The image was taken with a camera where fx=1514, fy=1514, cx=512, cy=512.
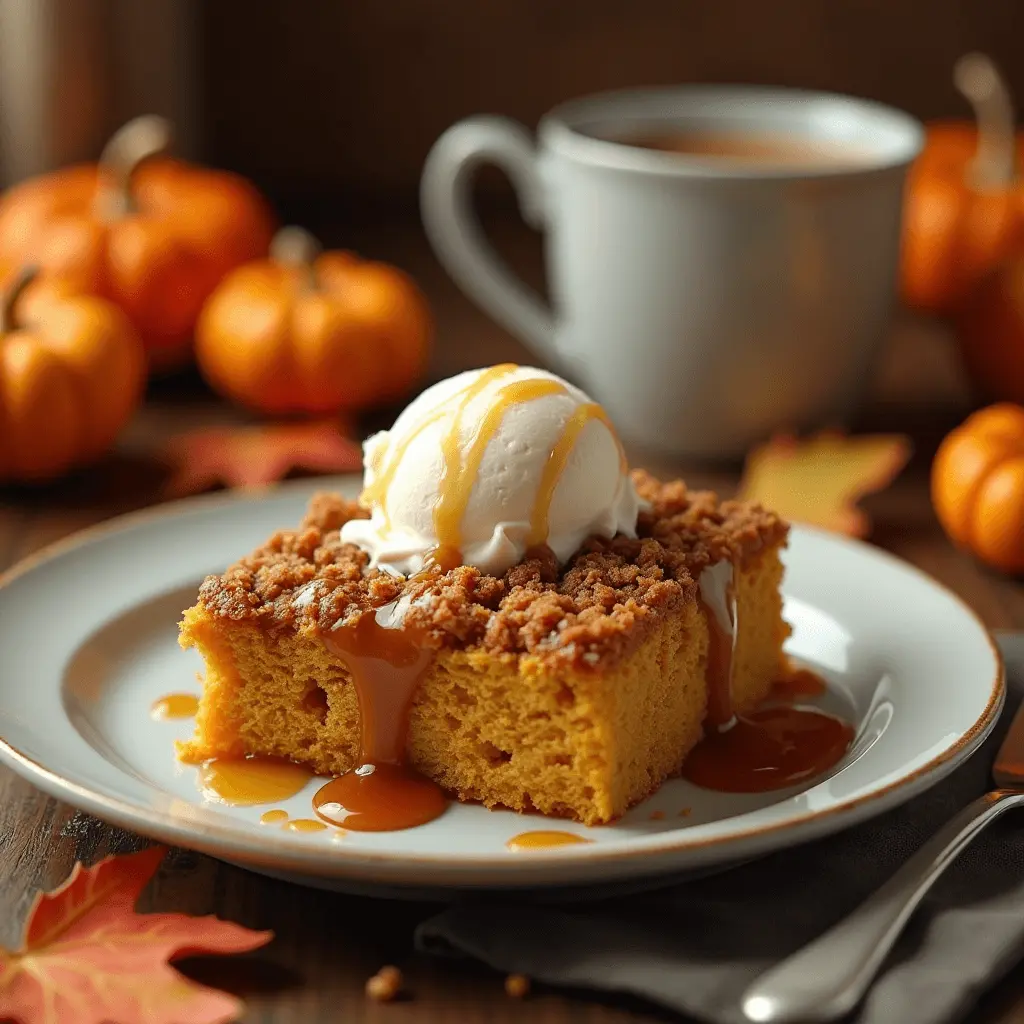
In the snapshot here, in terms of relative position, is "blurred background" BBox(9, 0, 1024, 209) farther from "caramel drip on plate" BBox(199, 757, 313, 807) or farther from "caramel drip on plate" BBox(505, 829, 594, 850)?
"caramel drip on plate" BBox(505, 829, 594, 850)

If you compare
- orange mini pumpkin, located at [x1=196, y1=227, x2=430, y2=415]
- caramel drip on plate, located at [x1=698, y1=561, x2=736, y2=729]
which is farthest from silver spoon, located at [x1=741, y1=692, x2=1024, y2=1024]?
orange mini pumpkin, located at [x1=196, y1=227, x2=430, y2=415]

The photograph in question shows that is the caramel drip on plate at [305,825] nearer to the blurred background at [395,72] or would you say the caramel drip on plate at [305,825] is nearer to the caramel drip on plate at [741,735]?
the caramel drip on plate at [741,735]

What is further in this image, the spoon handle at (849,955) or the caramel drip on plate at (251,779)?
the caramel drip on plate at (251,779)

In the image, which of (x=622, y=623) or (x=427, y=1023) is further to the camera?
(x=622, y=623)

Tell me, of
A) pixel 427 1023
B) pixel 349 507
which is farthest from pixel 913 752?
pixel 349 507

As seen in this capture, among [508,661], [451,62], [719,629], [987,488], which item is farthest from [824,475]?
[451,62]

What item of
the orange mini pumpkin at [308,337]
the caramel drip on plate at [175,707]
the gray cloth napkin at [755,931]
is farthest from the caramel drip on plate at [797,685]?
the orange mini pumpkin at [308,337]

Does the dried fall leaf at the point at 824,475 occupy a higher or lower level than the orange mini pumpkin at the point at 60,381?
lower

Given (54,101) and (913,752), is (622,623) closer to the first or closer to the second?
(913,752)
